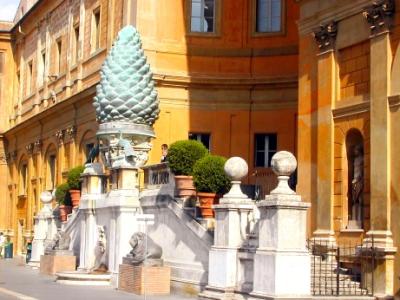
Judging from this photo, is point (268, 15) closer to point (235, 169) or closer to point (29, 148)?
point (235, 169)

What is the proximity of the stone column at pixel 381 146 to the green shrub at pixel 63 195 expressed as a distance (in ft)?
48.3

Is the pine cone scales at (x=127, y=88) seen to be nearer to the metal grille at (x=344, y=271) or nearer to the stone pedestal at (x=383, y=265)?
the metal grille at (x=344, y=271)

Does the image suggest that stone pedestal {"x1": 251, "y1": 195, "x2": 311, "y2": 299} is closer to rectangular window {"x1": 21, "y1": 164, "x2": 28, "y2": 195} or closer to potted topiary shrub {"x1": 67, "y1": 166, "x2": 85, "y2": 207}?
potted topiary shrub {"x1": 67, "y1": 166, "x2": 85, "y2": 207}

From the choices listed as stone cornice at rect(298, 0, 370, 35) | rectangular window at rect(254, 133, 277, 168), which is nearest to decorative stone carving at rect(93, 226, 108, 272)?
stone cornice at rect(298, 0, 370, 35)

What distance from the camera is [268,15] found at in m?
34.4

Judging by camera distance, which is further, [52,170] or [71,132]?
[52,170]

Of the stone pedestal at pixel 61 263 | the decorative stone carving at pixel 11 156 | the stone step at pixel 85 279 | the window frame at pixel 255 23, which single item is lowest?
the stone step at pixel 85 279

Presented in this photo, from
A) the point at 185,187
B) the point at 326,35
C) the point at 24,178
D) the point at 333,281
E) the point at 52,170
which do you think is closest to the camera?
the point at 333,281

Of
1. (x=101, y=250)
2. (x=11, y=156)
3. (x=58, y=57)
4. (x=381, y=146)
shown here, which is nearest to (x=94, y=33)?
(x=58, y=57)

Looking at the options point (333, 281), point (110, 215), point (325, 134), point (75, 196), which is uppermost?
point (325, 134)

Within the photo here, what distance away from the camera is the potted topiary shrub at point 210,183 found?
69.1 ft

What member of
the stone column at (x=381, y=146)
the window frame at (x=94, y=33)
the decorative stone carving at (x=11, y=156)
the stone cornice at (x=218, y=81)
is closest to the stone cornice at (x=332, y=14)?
the stone column at (x=381, y=146)

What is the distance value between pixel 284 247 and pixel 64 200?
56.6ft

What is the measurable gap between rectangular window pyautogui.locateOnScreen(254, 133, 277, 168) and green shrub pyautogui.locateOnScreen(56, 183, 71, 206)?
23.0 ft
